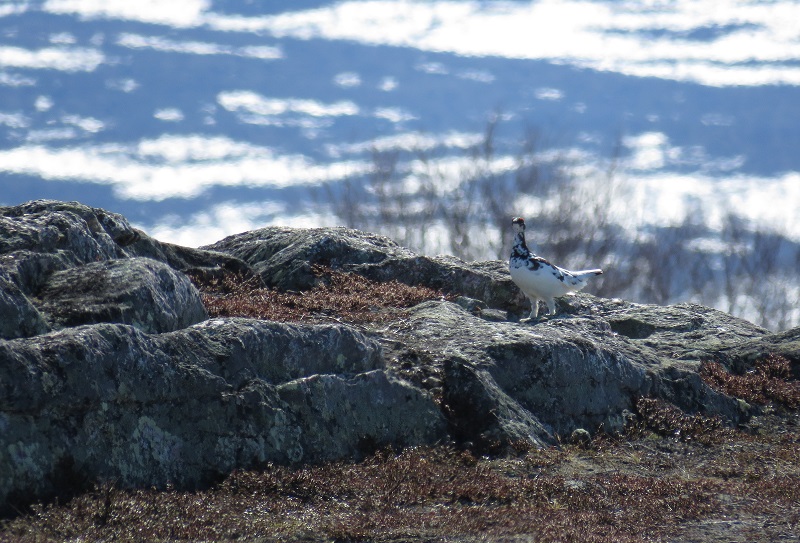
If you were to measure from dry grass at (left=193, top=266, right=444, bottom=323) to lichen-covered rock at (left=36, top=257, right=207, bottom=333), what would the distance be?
223 cm

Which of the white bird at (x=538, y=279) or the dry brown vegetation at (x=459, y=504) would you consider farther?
the white bird at (x=538, y=279)

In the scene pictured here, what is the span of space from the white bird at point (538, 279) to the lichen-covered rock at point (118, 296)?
283 inches

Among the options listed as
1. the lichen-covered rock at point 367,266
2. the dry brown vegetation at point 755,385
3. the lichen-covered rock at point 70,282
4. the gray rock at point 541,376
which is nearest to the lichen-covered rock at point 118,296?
the lichen-covered rock at point 70,282

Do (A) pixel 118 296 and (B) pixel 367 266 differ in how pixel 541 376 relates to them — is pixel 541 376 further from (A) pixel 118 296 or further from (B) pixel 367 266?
(B) pixel 367 266

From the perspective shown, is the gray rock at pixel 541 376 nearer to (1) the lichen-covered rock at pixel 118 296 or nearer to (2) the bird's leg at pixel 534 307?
(2) the bird's leg at pixel 534 307

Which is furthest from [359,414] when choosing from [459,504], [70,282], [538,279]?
[538,279]

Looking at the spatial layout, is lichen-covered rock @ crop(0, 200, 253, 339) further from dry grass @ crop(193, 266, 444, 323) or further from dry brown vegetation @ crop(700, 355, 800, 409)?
dry brown vegetation @ crop(700, 355, 800, 409)

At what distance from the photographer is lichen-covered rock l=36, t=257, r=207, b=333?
11.1 m

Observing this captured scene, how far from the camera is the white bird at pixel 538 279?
57.9 feet

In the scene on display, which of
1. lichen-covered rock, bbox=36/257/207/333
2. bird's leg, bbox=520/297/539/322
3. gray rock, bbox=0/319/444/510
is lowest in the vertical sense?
bird's leg, bbox=520/297/539/322

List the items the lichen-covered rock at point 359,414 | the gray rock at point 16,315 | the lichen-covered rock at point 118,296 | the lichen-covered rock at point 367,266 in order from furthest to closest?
the lichen-covered rock at point 367,266, the lichen-covered rock at point 359,414, the lichen-covered rock at point 118,296, the gray rock at point 16,315

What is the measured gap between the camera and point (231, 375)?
11.0m

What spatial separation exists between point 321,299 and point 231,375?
578cm

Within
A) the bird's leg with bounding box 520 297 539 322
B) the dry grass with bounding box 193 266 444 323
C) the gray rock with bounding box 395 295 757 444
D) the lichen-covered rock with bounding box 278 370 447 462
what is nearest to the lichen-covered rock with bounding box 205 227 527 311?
the dry grass with bounding box 193 266 444 323
